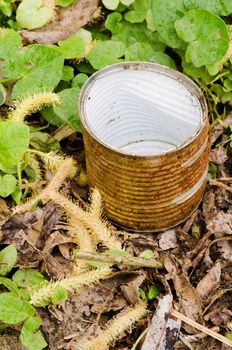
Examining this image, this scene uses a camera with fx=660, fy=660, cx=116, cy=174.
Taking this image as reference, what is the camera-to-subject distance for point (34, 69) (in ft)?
7.48

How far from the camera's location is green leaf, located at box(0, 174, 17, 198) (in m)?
2.09

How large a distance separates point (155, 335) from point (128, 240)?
1.21 feet

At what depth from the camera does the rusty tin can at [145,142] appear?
196 centimetres

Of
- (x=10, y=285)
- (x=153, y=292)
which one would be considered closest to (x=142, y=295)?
(x=153, y=292)

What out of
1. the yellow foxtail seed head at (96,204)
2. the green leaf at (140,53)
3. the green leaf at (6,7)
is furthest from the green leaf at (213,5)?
the yellow foxtail seed head at (96,204)

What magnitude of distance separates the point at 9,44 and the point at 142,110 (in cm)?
52

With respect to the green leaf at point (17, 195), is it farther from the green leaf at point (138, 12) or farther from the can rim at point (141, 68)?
the green leaf at point (138, 12)

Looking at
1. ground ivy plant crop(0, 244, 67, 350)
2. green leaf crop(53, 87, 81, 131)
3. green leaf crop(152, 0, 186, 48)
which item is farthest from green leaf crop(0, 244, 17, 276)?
green leaf crop(152, 0, 186, 48)

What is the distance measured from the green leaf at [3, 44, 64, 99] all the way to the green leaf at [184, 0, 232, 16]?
497mm

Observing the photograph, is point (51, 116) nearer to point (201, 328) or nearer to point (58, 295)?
point (58, 295)

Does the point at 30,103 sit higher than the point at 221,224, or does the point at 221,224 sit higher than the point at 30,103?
the point at 30,103

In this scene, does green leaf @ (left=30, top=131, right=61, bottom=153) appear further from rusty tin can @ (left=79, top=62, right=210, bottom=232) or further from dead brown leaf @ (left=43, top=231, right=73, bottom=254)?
dead brown leaf @ (left=43, top=231, right=73, bottom=254)

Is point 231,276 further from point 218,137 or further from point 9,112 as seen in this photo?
point 9,112

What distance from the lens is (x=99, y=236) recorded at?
2043 mm
